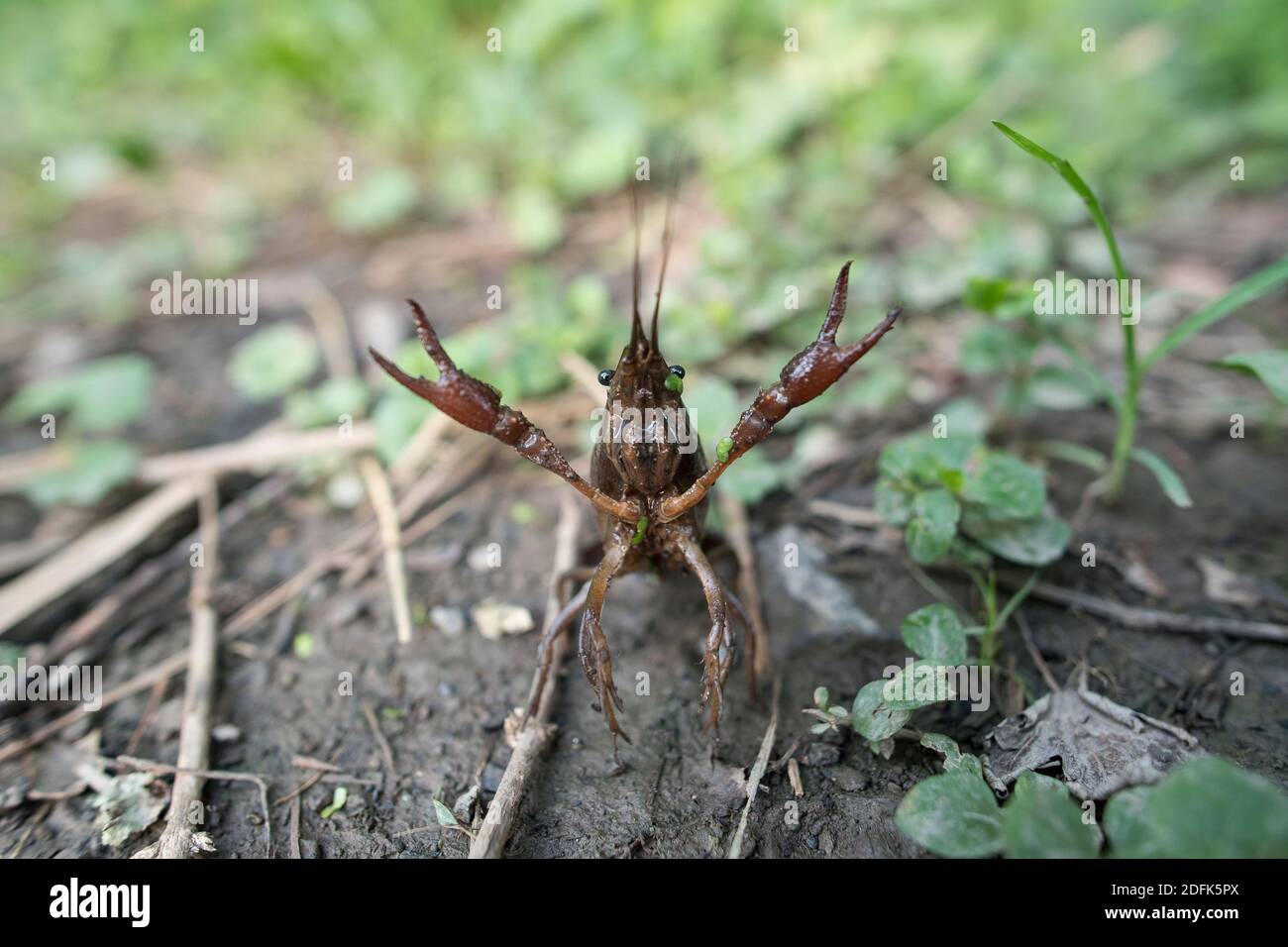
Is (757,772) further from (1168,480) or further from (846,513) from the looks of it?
(1168,480)

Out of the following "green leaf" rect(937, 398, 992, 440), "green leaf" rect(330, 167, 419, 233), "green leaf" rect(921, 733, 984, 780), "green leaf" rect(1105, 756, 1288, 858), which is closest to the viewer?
"green leaf" rect(1105, 756, 1288, 858)

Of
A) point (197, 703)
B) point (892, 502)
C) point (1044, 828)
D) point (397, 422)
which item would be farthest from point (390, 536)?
point (1044, 828)

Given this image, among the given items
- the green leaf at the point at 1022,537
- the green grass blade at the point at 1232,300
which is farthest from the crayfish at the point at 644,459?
the green grass blade at the point at 1232,300

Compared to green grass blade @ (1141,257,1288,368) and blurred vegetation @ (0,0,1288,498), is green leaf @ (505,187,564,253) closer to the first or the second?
blurred vegetation @ (0,0,1288,498)

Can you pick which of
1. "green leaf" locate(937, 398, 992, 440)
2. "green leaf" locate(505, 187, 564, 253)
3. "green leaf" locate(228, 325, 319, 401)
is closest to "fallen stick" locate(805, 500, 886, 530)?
"green leaf" locate(937, 398, 992, 440)

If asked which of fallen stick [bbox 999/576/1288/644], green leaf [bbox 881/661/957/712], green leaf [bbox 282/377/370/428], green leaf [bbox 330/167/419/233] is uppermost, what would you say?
green leaf [bbox 330/167/419/233]

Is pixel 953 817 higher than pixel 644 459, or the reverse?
pixel 644 459
